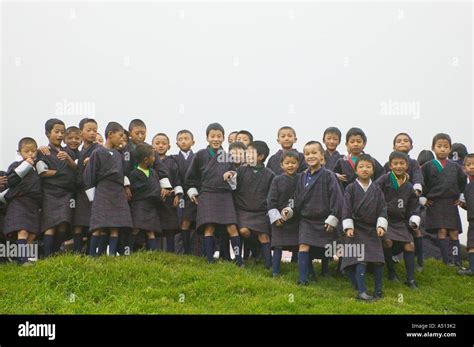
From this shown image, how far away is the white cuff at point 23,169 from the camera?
1077 cm

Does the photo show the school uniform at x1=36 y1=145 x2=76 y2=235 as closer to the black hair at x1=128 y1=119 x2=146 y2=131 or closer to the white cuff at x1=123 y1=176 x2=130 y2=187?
the white cuff at x1=123 y1=176 x2=130 y2=187

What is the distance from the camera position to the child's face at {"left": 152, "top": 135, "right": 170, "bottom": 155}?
40.9ft

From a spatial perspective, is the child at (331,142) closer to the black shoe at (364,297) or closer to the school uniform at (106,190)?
the black shoe at (364,297)

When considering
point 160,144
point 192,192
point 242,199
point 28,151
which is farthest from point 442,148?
point 28,151

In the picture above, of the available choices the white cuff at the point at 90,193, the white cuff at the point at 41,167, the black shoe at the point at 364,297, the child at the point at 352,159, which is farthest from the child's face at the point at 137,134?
the black shoe at the point at 364,297

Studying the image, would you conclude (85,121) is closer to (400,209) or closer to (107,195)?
(107,195)

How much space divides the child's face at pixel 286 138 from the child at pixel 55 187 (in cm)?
368

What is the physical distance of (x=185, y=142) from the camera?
42.1 ft

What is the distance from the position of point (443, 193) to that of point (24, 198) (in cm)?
738
